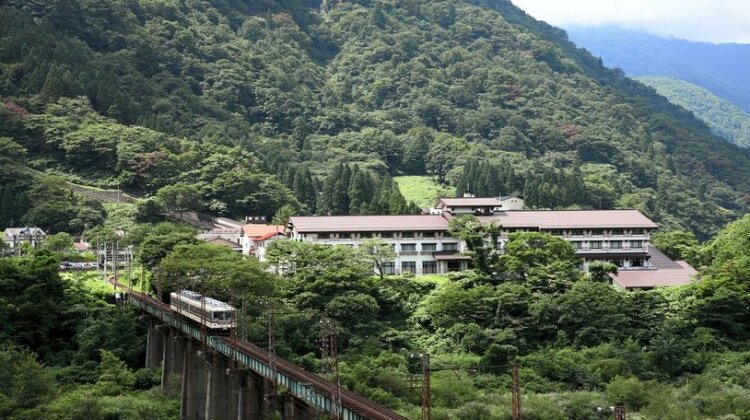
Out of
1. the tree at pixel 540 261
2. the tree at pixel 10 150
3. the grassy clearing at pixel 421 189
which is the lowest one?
the tree at pixel 540 261

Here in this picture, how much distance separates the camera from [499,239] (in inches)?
2778

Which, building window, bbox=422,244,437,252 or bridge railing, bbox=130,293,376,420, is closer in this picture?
bridge railing, bbox=130,293,376,420

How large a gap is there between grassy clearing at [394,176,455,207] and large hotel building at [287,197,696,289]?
32.5m

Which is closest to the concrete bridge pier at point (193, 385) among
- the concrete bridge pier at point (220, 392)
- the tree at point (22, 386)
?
the concrete bridge pier at point (220, 392)

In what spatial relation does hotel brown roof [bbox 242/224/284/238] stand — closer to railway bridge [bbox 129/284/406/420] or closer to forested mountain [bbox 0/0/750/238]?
forested mountain [bbox 0/0/750/238]

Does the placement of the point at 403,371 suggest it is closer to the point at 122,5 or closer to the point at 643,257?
the point at 643,257

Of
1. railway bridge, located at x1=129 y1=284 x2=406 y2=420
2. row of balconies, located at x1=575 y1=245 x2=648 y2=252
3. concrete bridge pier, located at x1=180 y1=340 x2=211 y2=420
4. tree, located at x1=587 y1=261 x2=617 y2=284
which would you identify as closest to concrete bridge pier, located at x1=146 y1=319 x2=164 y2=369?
railway bridge, located at x1=129 y1=284 x2=406 y2=420

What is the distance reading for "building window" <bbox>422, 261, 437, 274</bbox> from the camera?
69875 millimetres

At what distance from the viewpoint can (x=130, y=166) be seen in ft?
310

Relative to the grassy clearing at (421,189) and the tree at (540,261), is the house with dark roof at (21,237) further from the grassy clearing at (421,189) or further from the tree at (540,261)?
the grassy clearing at (421,189)

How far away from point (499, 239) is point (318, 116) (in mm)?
83436

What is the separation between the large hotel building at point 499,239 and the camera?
6900cm

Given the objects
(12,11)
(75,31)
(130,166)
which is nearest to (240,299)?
(130,166)

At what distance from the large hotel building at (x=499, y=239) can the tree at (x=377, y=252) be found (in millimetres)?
2419
